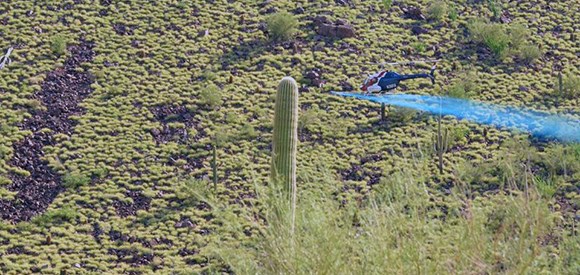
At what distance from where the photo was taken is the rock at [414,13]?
2894cm

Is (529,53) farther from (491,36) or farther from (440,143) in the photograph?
(440,143)

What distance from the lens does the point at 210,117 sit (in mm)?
24906

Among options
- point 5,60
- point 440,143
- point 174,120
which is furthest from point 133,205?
point 5,60

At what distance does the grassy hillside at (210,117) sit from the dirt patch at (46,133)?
3cm

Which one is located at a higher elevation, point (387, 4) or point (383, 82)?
point (387, 4)

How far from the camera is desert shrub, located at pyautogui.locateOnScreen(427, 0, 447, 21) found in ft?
94.8

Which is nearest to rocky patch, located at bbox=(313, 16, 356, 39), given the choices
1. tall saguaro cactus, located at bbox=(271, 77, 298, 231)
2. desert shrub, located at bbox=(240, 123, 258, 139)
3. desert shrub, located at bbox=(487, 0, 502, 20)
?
desert shrub, located at bbox=(487, 0, 502, 20)

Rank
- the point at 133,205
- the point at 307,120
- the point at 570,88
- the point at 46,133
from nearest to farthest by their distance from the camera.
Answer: the point at 133,205 < the point at 46,133 < the point at 307,120 < the point at 570,88

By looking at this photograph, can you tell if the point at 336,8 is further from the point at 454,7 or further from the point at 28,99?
the point at 28,99

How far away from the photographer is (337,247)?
12.4m

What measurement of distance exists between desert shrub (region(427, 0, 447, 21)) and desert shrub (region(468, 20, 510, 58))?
29.1 inches

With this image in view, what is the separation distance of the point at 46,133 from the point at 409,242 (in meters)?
13.4

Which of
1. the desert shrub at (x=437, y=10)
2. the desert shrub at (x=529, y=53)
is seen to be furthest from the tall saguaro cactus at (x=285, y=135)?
the desert shrub at (x=437, y=10)

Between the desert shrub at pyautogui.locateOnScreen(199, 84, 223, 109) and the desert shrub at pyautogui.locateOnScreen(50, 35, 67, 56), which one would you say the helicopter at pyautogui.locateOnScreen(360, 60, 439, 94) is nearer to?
the desert shrub at pyautogui.locateOnScreen(199, 84, 223, 109)
